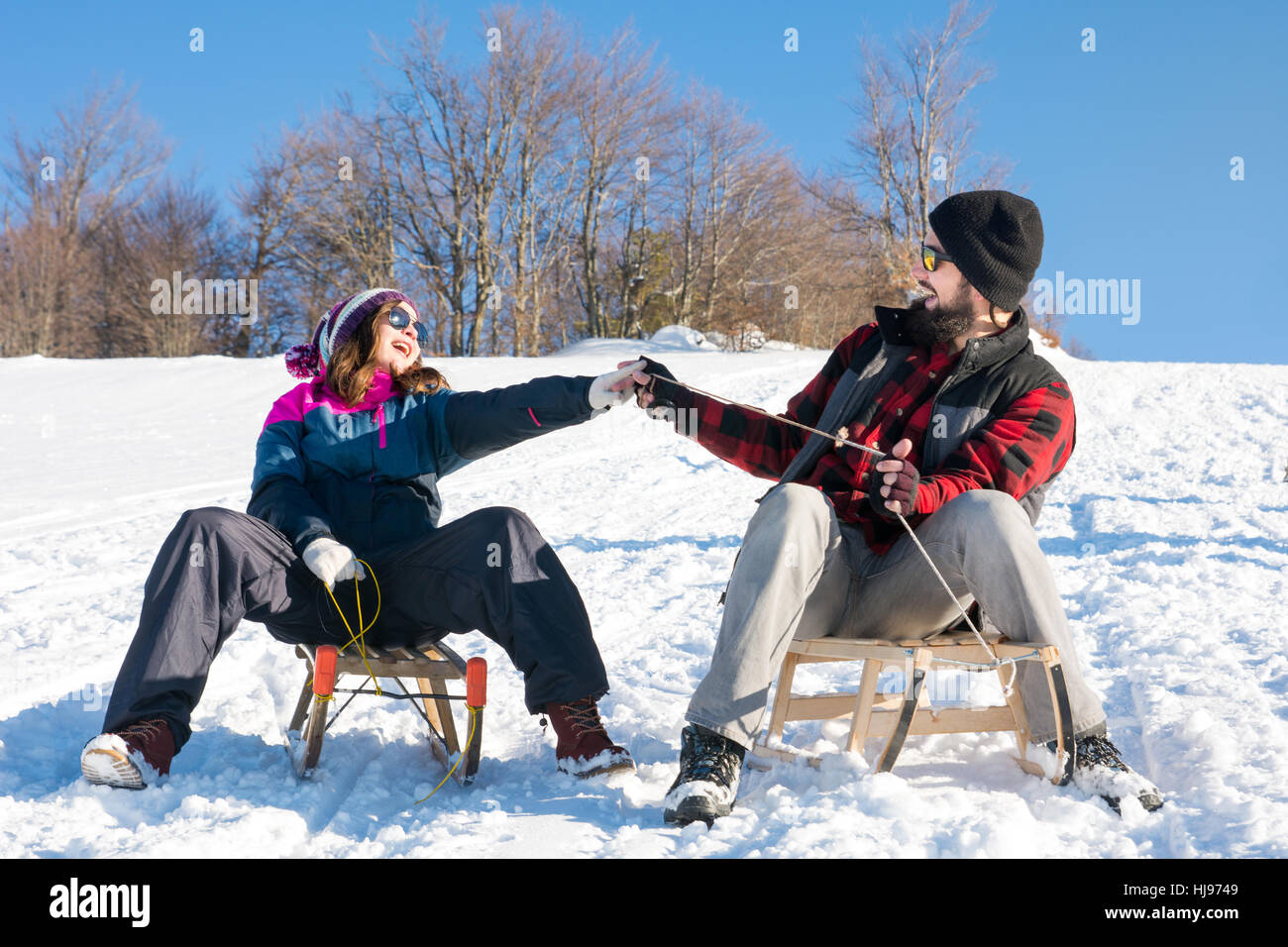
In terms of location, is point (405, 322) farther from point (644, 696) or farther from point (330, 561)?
point (644, 696)

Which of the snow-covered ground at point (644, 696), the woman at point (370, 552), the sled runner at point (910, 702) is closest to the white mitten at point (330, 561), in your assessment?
the woman at point (370, 552)

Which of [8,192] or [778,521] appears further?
[8,192]

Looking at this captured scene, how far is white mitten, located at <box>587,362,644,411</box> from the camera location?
278 cm

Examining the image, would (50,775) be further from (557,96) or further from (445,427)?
(557,96)

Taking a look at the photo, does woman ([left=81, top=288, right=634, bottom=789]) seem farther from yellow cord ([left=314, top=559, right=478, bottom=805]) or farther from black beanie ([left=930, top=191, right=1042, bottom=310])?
black beanie ([left=930, top=191, right=1042, bottom=310])

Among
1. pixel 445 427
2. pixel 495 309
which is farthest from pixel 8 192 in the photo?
pixel 445 427

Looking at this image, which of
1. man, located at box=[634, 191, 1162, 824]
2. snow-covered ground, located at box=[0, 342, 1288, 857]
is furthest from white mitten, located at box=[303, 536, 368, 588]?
man, located at box=[634, 191, 1162, 824]

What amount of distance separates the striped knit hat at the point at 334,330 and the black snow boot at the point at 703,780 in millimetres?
1498

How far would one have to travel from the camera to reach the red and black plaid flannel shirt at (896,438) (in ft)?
8.13

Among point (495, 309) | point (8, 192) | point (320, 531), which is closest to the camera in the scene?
point (320, 531)

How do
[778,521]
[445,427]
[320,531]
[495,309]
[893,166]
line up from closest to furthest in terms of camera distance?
1. [778,521]
2. [320,531]
3. [445,427]
4. [893,166]
5. [495,309]

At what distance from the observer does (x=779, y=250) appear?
88.6 ft

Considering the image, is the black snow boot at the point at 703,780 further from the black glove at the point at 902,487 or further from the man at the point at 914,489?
the black glove at the point at 902,487

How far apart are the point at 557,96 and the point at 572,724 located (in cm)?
2568
